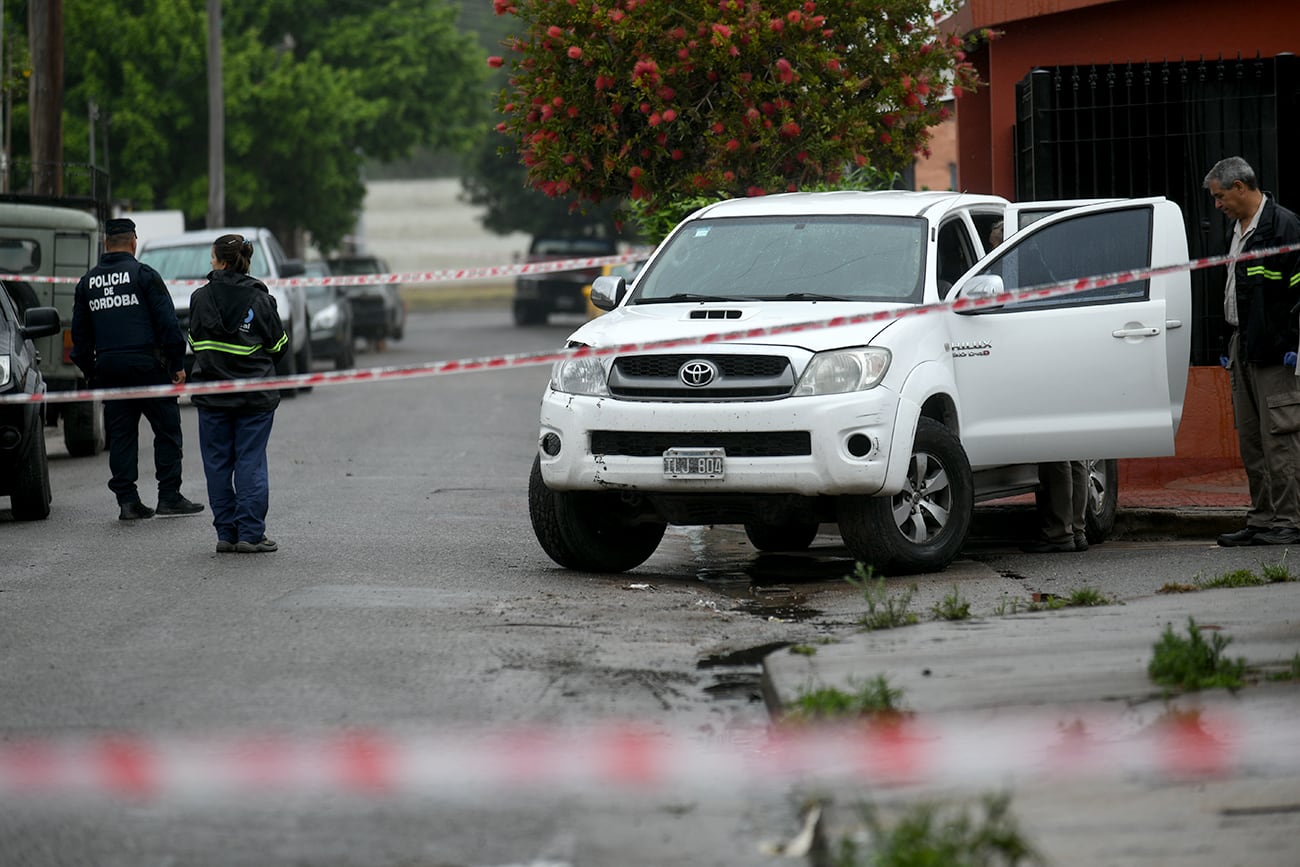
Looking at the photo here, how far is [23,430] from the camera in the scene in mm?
12453

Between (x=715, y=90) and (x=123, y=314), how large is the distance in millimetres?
4972

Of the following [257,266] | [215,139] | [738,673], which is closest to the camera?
[738,673]

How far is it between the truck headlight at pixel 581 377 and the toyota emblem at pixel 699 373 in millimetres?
436

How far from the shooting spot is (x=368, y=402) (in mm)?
24672

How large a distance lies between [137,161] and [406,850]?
A: 40096mm

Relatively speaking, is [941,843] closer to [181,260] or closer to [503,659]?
[503,659]

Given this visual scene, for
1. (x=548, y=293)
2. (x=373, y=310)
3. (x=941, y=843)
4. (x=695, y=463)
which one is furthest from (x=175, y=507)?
(x=548, y=293)

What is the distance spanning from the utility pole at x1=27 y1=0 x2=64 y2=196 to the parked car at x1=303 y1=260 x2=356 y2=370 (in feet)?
13.1

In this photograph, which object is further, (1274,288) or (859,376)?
(1274,288)

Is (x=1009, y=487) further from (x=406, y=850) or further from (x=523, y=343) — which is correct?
(x=523, y=343)

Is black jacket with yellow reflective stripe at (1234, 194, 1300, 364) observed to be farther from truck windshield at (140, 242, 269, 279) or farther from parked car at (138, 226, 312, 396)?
truck windshield at (140, 242, 269, 279)

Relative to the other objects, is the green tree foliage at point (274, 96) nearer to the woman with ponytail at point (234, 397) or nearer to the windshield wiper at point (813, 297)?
the woman with ponytail at point (234, 397)

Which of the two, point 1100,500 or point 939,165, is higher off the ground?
point 939,165

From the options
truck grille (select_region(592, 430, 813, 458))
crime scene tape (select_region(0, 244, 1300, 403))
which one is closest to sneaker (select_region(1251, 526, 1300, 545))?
crime scene tape (select_region(0, 244, 1300, 403))
